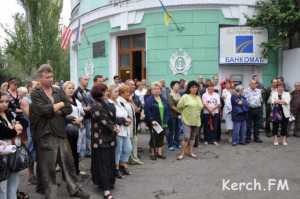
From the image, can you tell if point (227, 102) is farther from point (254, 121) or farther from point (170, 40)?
point (170, 40)

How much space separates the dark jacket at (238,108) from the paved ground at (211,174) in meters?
0.91

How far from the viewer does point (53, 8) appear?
31.1 meters

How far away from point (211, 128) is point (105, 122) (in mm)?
5536

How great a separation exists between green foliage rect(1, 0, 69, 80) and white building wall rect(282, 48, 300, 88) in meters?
18.8

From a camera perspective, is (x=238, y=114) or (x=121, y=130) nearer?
(x=121, y=130)

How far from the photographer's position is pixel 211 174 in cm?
796

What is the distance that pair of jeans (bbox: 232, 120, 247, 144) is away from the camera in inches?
440

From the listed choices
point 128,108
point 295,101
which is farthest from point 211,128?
point 128,108

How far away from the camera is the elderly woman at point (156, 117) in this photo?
30.3ft

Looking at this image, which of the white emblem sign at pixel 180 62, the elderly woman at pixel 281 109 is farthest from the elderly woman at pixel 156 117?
the white emblem sign at pixel 180 62

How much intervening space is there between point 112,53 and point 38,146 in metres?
11.7

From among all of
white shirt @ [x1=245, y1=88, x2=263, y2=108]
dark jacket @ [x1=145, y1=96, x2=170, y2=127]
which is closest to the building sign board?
white shirt @ [x1=245, y1=88, x2=263, y2=108]

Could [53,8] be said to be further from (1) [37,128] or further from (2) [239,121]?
(1) [37,128]

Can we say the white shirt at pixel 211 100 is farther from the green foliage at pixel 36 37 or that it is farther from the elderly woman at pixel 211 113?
the green foliage at pixel 36 37
